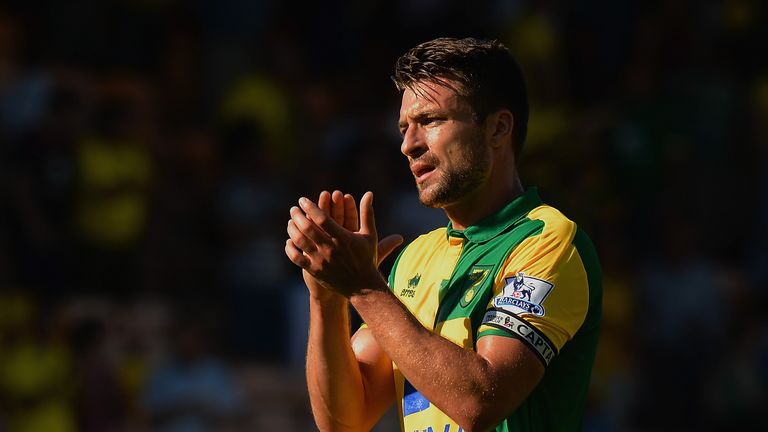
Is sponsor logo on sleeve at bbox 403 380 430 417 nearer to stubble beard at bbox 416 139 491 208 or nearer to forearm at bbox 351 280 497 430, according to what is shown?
forearm at bbox 351 280 497 430

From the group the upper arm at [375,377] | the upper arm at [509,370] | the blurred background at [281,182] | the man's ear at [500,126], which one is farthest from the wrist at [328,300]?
the blurred background at [281,182]

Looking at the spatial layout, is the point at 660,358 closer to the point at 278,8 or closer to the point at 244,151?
the point at 244,151

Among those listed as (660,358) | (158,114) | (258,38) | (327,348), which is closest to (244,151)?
(158,114)

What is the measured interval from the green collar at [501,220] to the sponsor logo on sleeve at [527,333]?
1.34ft

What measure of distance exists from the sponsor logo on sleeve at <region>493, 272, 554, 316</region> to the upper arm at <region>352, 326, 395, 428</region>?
597 millimetres

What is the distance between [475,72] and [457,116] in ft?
0.46

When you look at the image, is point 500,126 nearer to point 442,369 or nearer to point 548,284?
point 548,284

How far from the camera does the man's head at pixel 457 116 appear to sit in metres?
3.86

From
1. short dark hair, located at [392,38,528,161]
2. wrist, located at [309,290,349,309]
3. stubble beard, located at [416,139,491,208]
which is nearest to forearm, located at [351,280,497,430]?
wrist, located at [309,290,349,309]

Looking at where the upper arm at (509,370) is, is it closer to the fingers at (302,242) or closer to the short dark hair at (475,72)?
the fingers at (302,242)

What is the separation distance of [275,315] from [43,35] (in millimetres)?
2946

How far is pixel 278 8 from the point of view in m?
12.0

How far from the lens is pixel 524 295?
11.9ft

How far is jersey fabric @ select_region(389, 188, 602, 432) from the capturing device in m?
3.61
